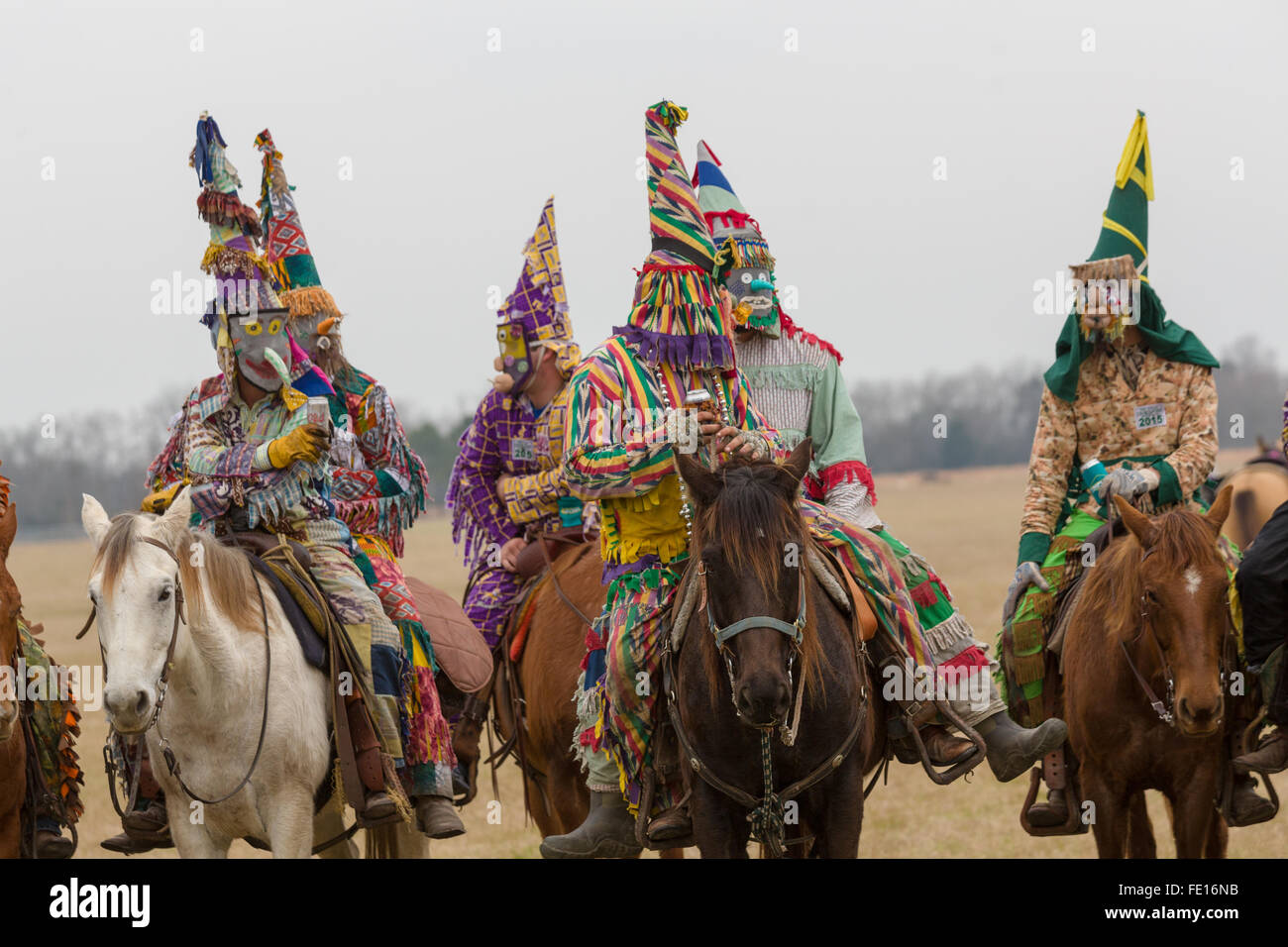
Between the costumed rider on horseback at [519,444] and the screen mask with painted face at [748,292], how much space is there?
64.2 inches

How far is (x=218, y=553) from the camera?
22.9 feet

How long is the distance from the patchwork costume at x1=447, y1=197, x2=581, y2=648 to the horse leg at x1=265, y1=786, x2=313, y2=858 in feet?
8.58

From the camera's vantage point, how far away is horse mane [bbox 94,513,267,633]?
246 inches

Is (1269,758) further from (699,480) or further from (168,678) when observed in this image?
(168,678)

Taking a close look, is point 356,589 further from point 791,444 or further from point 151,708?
point 791,444

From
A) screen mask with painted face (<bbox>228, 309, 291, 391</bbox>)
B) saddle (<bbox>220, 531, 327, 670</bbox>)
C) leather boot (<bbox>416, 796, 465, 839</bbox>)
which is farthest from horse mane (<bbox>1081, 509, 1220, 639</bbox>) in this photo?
screen mask with painted face (<bbox>228, 309, 291, 391</bbox>)

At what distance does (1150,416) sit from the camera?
8.97 m

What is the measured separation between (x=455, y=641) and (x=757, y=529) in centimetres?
342

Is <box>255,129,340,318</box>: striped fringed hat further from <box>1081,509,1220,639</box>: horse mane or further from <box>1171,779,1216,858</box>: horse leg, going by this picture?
<box>1171,779,1216,858</box>: horse leg

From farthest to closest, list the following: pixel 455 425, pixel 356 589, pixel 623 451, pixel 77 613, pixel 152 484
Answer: pixel 455 425 < pixel 77 613 < pixel 152 484 < pixel 356 589 < pixel 623 451

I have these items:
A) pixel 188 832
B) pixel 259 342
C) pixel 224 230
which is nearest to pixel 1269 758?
pixel 188 832

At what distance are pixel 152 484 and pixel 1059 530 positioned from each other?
5.17m

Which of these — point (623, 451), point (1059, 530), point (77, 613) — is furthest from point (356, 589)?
point (77, 613)

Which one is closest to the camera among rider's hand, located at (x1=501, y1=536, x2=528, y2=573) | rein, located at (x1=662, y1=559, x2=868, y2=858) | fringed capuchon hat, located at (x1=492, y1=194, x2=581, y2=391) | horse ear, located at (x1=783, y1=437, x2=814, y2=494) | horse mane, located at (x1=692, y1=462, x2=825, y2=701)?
horse mane, located at (x1=692, y1=462, x2=825, y2=701)
